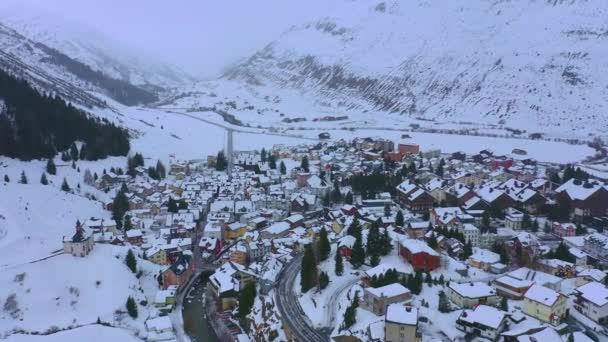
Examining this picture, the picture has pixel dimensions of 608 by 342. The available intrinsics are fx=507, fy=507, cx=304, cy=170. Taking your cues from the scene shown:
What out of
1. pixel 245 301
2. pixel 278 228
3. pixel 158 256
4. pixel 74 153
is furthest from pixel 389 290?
pixel 74 153

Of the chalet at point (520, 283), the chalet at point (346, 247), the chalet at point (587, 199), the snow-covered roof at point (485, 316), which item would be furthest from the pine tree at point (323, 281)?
the chalet at point (587, 199)

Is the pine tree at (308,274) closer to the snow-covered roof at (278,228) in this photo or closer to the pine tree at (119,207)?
the snow-covered roof at (278,228)

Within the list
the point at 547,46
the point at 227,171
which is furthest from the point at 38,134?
the point at 547,46

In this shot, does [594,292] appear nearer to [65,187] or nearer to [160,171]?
[65,187]

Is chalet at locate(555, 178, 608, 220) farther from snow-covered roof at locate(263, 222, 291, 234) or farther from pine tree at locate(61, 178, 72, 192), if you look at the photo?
pine tree at locate(61, 178, 72, 192)

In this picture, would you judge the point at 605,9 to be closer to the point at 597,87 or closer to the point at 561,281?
the point at 597,87

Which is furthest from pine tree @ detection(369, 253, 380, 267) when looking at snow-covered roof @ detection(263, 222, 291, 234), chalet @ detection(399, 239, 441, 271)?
snow-covered roof @ detection(263, 222, 291, 234)
